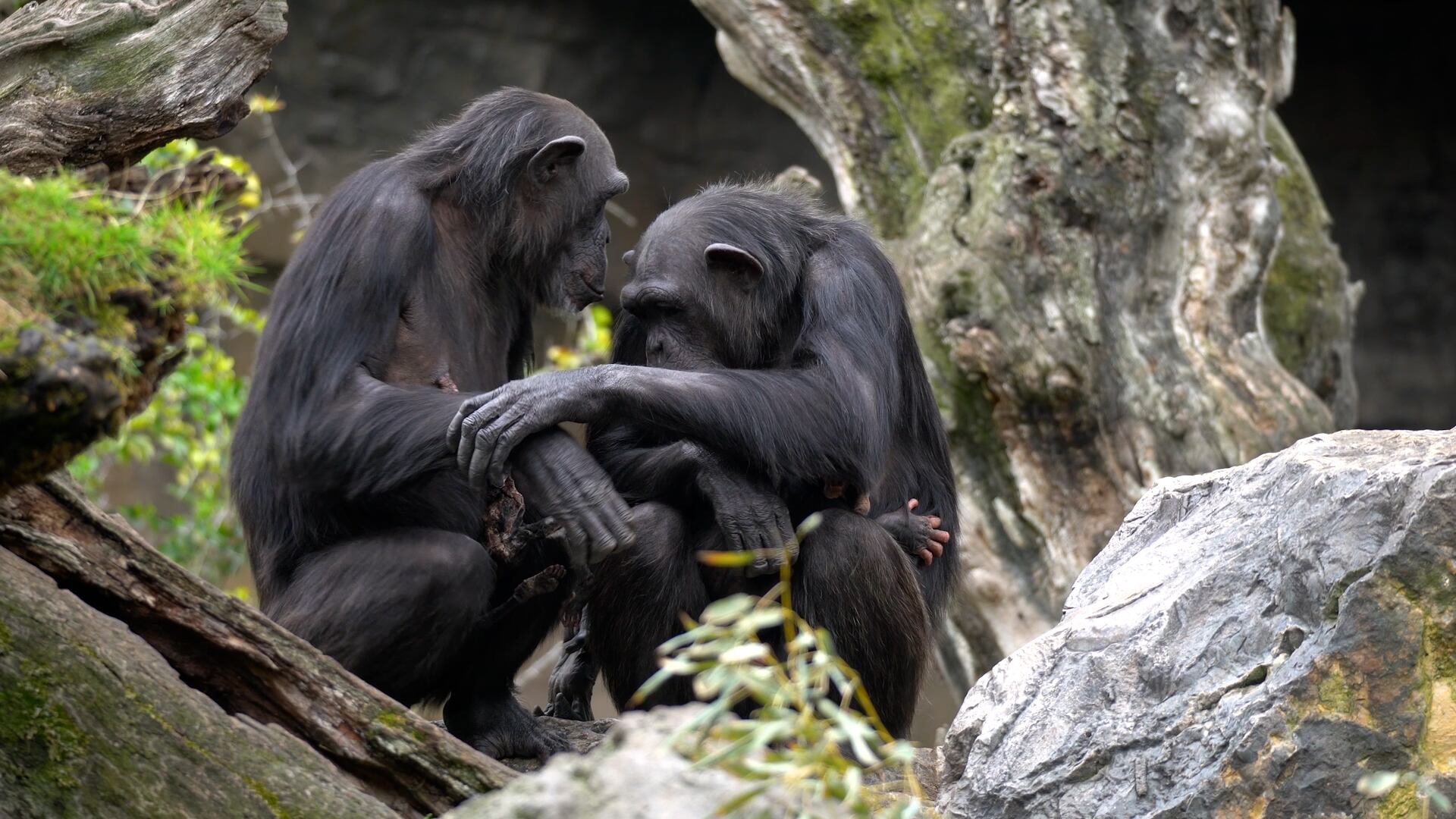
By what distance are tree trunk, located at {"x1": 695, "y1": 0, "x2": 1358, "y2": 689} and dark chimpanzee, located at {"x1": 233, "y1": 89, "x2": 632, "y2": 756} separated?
2.03m

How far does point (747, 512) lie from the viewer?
4621 mm

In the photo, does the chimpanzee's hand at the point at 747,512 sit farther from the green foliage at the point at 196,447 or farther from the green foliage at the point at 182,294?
the green foliage at the point at 196,447

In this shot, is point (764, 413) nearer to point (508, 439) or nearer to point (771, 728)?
point (508, 439)

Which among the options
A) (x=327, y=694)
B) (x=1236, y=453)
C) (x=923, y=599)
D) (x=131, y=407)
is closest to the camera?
(x=131, y=407)

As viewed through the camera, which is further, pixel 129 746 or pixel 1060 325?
pixel 1060 325

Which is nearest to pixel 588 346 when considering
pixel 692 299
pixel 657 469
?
pixel 692 299

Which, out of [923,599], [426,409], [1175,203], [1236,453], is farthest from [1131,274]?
[426,409]

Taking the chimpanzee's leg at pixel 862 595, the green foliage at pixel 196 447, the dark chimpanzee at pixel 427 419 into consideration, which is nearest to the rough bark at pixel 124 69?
the dark chimpanzee at pixel 427 419

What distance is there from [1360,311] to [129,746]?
44.5 feet

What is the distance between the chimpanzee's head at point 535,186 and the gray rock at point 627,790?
9.66 feet

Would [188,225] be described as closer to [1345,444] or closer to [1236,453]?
[1345,444]

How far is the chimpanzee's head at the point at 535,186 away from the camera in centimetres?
488

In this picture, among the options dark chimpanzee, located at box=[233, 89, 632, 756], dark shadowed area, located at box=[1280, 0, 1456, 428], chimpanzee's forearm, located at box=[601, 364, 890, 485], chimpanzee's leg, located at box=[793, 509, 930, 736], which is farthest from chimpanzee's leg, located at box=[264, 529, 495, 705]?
dark shadowed area, located at box=[1280, 0, 1456, 428]

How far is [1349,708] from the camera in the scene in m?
3.15
